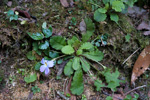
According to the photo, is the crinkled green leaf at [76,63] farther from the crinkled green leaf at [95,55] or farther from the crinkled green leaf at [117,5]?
the crinkled green leaf at [117,5]

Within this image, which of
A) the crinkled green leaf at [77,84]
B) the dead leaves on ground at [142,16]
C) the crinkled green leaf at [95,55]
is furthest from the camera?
the dead leaves on ground at [142,16]

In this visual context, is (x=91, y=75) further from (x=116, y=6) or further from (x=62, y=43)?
(x=116, y=6)

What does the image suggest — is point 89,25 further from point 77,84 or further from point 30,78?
point 30,78

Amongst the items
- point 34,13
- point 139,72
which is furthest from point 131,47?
point 34,13

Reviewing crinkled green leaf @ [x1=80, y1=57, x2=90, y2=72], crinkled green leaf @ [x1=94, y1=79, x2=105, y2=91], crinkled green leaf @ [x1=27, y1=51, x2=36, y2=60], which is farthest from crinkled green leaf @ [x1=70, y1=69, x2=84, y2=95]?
crinkled green leaf @ [x1=27, y1=51, x2=36, y2=60]

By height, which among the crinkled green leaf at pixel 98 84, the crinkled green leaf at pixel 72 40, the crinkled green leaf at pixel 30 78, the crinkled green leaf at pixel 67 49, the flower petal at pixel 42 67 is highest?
the crinkled green leaf at pixel 72 40

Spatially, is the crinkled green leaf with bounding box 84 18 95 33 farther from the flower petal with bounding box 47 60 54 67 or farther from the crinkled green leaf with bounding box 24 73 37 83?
the crinkled green leaf with bounding box 24 73 37 83

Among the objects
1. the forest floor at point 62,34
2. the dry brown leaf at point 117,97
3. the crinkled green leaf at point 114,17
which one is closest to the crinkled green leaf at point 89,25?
the forest floor at point 62,34
